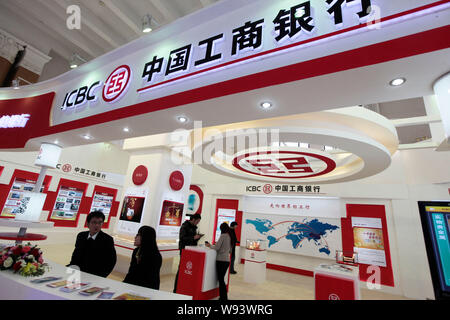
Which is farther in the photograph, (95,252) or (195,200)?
(195,200)

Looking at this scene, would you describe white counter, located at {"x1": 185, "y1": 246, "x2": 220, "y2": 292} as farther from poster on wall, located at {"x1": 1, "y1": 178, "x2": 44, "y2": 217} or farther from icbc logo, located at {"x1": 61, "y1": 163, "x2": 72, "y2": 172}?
icbc logo, located at {"x1": 61, "y1": 163, "x2": 72, "y2": 172}

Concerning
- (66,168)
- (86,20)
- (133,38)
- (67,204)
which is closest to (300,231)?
(133,38)

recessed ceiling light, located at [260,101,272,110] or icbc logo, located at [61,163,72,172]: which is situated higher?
icbc logo, located at [61,163,72,172]

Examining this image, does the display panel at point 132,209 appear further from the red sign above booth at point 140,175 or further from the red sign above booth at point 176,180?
the red sign above booth at point 176,180

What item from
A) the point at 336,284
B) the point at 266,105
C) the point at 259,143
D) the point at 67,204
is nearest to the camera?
the point at 266,105

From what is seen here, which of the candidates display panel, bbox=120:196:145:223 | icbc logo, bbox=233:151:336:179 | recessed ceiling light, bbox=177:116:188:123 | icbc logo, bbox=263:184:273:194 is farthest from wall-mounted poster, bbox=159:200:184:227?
icbc logo, bbox=263:184:273:194

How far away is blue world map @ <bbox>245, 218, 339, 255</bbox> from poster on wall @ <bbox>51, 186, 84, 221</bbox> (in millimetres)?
7588

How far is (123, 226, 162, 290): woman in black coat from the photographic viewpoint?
93.8 inches

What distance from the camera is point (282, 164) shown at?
6.04 metres

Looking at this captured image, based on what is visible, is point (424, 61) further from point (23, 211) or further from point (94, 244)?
point (23, 211)

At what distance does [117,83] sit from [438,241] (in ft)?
28.6

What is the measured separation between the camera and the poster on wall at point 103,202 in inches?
397

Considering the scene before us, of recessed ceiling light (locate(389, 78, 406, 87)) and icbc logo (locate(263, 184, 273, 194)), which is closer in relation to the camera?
recessed ceiling light (locate(389, 78, 406, 87))

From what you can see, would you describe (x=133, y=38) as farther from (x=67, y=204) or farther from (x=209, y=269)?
(x=67, y=204)
